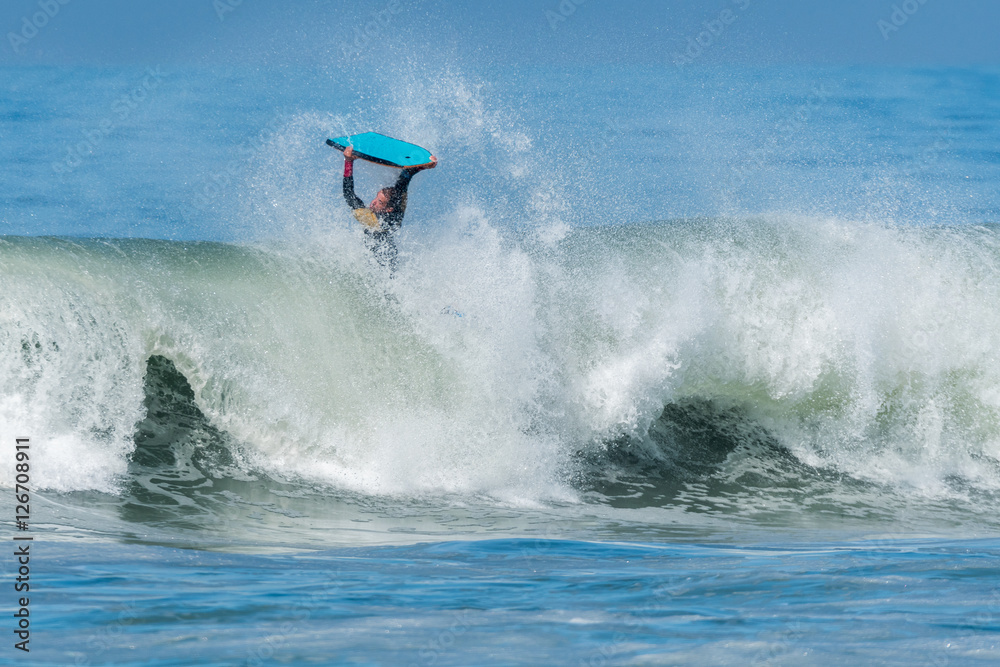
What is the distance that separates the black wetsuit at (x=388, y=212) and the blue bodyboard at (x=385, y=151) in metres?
0.10

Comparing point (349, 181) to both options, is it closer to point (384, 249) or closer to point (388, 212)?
point (388, 212)

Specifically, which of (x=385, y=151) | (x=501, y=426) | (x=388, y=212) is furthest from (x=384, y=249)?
(x=501, y=426)

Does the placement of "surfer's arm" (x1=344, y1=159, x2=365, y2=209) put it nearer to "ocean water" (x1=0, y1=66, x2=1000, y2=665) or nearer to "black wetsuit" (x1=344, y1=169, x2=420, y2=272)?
"black wetsuit" (x1=344, y1=169, x2=420, y2=272)

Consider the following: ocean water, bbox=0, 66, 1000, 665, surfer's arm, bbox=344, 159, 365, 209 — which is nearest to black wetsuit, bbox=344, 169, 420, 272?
surfer's arm, bbox=344, 159, 365, 209

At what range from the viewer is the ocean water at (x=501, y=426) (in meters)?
4.75

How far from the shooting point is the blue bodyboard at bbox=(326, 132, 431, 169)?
8.44m

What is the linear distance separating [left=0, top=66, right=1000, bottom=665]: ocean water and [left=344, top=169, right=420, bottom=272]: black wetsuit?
37cm

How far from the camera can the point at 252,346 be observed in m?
9.05

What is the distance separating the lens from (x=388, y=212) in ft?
28.4

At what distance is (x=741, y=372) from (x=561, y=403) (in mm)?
2215

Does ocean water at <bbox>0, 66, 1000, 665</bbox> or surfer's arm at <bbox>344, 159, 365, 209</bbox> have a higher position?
surfer's arm at <bbox>344, 159, 365, 209</bbox>

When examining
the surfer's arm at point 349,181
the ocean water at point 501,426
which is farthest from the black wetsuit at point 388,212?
the ocean water at point 501,426

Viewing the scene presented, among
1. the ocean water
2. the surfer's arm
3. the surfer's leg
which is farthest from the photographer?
the surfer's leg

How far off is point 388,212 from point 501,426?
7.13 ft
